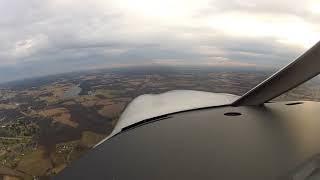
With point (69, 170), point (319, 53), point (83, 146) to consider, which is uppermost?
point (319, 53)

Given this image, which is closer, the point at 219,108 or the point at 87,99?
Result: the point at 219,108

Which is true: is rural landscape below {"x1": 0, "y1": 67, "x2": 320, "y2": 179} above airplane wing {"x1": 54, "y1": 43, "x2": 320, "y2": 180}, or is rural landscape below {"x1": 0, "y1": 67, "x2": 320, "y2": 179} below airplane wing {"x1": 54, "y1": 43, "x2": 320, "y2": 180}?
below

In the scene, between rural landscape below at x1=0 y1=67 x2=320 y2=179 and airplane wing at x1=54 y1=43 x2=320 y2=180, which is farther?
rural landscape below at x1=0 y1=67 x2=320 y2=179

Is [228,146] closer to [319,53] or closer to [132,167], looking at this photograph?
[132,167]

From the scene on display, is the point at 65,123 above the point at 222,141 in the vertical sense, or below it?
below

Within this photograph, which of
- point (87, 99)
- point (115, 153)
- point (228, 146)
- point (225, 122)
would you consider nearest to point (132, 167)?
point (115, 153)

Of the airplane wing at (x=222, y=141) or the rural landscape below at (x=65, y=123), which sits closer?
the airplane wing at (x=222, y=141)

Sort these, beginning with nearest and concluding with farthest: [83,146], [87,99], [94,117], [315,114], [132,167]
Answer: [132,167] → [315,114] → [83,146] → [94,117] → [87,99]

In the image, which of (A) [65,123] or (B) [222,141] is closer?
(B) [222,141]
